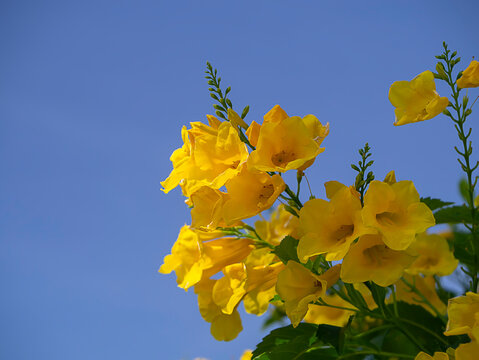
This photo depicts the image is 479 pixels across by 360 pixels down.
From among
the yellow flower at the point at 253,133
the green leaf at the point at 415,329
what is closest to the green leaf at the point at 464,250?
the green leaf at the point at 415,329

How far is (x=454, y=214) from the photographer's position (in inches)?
81.5

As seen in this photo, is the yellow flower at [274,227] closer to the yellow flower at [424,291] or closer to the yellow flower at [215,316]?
the yellow flower at [215,316]

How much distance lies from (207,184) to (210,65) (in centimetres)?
47

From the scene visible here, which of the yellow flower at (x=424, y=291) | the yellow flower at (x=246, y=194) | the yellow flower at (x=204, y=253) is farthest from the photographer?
the yellow flower at (x=424, y=291)

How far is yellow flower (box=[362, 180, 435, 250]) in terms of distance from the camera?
4.55ft

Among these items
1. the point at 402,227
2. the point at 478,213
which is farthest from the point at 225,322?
the point at 478,213

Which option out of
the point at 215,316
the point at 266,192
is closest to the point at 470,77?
the point at 266,192

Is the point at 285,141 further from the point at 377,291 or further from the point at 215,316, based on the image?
the point at 215,316

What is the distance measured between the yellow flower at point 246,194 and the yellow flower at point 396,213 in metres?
0.31

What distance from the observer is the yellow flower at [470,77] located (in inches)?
71.2

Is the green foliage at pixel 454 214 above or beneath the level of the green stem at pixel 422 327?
above

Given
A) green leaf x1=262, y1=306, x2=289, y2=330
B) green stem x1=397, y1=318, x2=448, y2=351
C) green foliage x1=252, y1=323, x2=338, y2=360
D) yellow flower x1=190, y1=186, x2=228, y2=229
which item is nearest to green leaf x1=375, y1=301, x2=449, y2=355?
green stem x1=397, y1=318, x2=448, y2=351

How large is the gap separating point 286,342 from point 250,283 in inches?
10.5

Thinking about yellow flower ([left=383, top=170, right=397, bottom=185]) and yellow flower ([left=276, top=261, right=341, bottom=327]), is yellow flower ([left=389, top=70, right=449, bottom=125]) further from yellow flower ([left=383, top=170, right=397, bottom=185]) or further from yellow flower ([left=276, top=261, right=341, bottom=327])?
yellow flower ([left=276, top=261, right=341, bottom=327])
